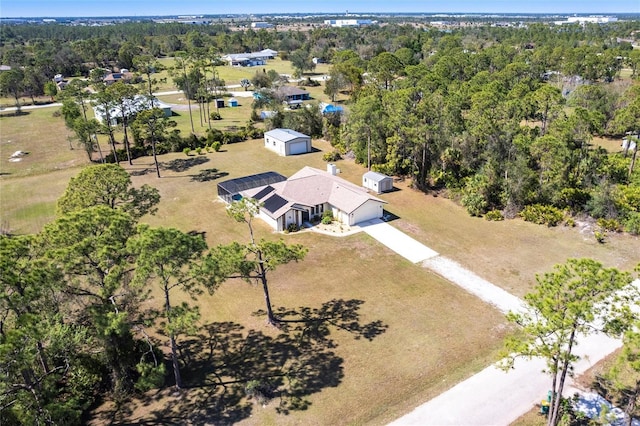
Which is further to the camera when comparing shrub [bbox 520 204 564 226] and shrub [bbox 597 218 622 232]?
shrub [bbox 520 204 564 226]

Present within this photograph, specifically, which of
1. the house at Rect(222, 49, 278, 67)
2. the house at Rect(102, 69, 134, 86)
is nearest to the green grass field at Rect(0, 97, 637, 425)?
the house at Rect(102, 69, 134, 86)

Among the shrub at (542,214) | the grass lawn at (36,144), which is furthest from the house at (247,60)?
the shrub at (542,214)

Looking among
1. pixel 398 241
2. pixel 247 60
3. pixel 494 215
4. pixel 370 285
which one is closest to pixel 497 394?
pixel 370 285

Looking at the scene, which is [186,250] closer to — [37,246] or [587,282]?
[37,246]

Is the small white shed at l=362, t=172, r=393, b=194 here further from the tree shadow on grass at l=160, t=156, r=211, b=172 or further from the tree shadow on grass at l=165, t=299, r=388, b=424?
the tree shadow on grass at l=160, t=156, r=211, b=172

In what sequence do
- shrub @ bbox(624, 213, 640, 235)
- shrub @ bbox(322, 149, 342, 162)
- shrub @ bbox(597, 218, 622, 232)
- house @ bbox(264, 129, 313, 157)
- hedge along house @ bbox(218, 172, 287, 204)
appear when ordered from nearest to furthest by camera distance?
shrub @ bbox(624, 213, 640, 235), shrub @ bbox(597, 218, 622, 232), hedge along house @ bbox(218, 172, 287, 204), shrub @ bbox(322, 149, 342, 162), house @ bbox(264, 129, 313, 157)

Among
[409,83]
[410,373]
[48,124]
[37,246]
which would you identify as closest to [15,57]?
[48,124]
